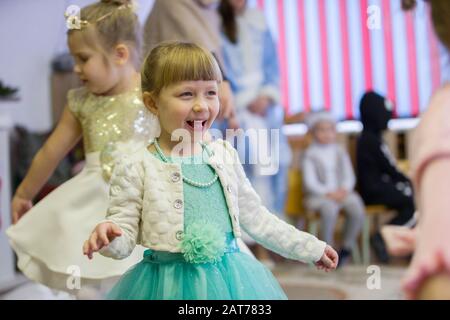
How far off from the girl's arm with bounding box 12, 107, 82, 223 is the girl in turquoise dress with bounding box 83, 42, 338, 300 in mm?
380

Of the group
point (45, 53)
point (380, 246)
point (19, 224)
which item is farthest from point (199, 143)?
point (380, 246)

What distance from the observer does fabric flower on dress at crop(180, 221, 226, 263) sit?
0.93 meters

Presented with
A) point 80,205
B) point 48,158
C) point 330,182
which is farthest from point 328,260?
point 330,182

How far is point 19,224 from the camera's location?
1345 millimetres

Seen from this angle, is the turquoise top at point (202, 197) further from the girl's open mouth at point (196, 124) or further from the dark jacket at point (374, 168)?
the dark jacket at point (374, 168)

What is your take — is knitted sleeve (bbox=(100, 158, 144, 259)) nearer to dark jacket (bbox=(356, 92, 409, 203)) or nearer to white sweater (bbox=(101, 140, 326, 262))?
white sweater (bbox=(101, 140, 326, 262))

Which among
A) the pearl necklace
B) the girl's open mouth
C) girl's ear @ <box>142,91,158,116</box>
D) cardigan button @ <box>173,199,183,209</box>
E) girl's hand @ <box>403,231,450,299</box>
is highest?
girl's ear @ <box>142,91,158,116</box>

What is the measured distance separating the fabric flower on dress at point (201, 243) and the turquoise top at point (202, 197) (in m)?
0.01

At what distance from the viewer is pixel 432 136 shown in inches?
26.1

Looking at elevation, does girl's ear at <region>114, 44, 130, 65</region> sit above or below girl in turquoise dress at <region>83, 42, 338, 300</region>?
above

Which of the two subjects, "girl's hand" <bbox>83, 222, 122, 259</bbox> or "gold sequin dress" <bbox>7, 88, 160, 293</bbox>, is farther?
"gold sequin dress" <bbox>7, 88, 160, 293</bbox>

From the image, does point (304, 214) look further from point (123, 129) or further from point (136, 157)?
point (136, 157)

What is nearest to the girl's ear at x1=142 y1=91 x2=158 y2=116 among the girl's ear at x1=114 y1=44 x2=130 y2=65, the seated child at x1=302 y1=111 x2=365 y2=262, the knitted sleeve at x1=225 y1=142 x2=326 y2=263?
the knitted sleeve at x1=225 y1=142 x2=326 y2=263

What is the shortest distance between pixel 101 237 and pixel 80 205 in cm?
45
